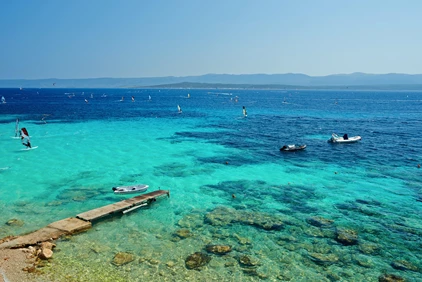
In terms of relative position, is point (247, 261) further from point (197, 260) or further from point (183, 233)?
point (183, 233)

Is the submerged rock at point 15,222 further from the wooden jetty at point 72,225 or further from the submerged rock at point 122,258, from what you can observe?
the submerged rock at point 122,258

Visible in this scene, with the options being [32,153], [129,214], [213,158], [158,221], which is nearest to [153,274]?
[158,221]

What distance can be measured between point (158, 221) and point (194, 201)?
422 centimetres

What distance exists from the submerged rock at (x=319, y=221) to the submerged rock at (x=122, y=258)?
467 inches

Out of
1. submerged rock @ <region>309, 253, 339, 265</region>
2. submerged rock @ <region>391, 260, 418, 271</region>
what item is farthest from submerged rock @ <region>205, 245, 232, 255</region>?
submerged rock @ <region>391, 260, 418, 271</region>

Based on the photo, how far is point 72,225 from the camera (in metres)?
19.0

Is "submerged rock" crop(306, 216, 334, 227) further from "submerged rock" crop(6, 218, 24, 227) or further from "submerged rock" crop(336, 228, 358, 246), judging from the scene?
"submerged rock" crop(6, 218, 24, 227)

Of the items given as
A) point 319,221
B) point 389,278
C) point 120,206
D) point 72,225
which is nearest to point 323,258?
point 389,278

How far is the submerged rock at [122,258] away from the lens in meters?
15.8

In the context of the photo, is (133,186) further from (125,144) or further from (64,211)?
(125,144)

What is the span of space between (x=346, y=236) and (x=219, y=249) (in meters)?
8.03

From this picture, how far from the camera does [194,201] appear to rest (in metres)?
24.4

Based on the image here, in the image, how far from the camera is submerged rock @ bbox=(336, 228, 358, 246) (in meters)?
18.0

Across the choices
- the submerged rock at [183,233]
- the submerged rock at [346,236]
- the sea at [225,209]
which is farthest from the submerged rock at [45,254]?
the submerged rock at [346,236]
